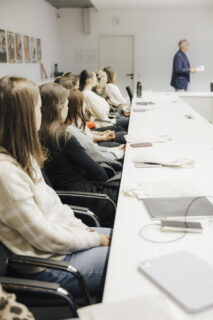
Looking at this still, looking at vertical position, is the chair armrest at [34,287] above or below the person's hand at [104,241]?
above

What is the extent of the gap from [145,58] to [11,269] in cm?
829

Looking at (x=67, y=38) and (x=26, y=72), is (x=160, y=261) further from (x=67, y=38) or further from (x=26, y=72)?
(x=67, y=38)

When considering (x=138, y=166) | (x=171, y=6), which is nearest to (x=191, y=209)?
(x=138, y=166)

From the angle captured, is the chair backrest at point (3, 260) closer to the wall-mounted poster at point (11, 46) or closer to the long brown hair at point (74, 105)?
the long brown hair at point (74, 105)

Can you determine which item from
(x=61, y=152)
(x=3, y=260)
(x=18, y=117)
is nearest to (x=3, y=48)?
(x=61, y=152)

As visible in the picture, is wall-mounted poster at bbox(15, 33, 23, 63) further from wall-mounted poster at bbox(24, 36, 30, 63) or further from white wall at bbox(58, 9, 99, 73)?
white wall at bbox(58, 9, 99, 73)

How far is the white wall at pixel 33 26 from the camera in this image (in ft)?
17.8

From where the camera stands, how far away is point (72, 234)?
131cm

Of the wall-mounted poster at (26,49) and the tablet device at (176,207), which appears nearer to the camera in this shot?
the tablet device at (176,207)

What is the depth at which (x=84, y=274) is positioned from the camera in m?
1.26

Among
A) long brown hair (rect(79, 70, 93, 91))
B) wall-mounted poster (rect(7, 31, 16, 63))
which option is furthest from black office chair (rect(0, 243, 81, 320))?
wall-mounted poster (rect(7, 31, 16, 63))

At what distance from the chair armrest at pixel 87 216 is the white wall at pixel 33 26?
13.3 feet

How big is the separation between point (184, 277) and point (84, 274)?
1.50 ft

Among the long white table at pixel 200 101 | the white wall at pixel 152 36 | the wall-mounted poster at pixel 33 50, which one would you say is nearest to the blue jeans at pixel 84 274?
the long white table at pixel 200 101
